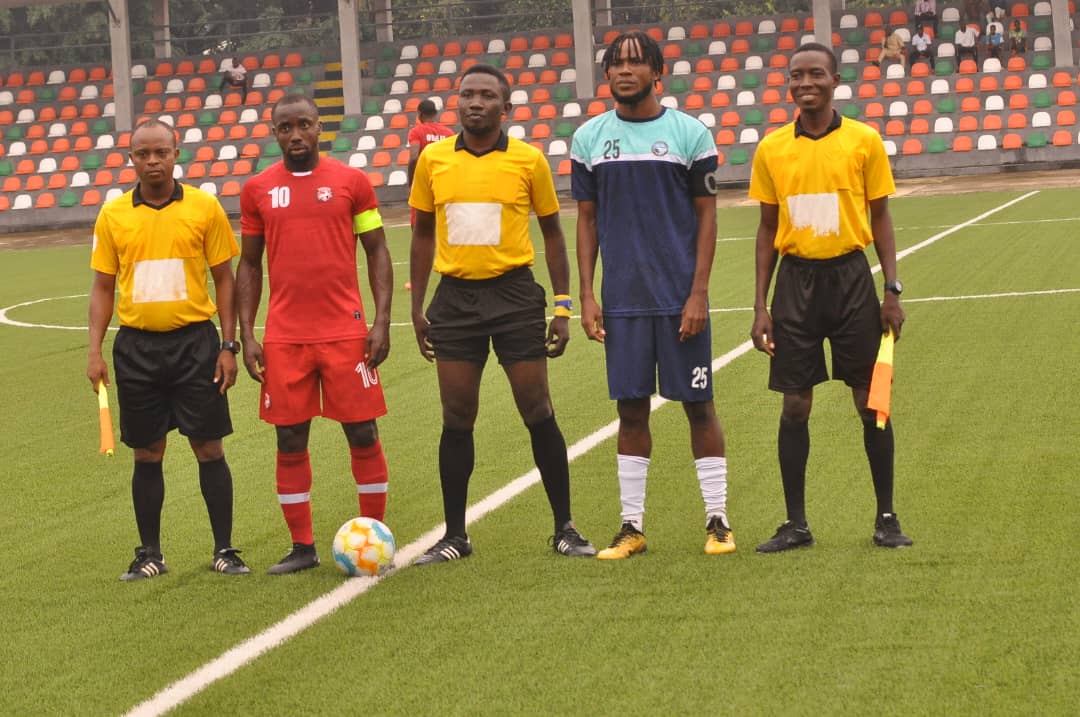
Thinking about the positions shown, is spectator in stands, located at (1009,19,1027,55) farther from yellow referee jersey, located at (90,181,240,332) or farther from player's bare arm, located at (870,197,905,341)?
yellow referee jersey, located at (90,181,240,332)

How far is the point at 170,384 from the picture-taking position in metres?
6.08

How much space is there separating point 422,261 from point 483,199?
1.32 ft

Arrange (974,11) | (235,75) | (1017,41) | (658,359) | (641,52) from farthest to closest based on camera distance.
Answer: (235,75) < (974,11) < (1017,41) < (658,359) < (641,52)

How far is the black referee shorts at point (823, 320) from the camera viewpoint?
588 cm

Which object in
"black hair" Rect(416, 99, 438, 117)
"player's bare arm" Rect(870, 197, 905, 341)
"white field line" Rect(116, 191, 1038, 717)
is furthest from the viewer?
"black hair" Rect(416, 99, 438, 117)

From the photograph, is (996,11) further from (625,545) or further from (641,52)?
(625,545)

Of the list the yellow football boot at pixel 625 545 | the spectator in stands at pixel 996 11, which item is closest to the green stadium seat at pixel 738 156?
the spectator in stands at pixel 996 11

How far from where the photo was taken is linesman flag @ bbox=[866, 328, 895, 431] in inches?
227

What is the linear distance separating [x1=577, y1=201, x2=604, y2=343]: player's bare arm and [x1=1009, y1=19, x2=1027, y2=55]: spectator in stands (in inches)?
1324

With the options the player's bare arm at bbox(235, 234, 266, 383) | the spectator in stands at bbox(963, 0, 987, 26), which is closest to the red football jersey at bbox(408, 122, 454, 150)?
the player's bare arm at bbox(235, 234, 266, 383)

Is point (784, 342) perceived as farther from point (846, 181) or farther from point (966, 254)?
point (966, 254)

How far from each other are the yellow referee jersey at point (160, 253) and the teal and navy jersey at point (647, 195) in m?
1.40

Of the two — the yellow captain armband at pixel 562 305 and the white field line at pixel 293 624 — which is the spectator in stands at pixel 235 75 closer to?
the white field line at pixel 293 624

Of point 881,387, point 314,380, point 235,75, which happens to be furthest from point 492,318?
point 235,75
